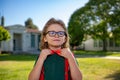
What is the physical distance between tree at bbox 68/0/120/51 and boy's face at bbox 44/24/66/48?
4081 centimetres

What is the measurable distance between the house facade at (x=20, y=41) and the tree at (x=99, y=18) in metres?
7.79

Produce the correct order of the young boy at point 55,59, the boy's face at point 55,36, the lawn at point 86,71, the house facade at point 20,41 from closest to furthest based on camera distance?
the young boy at point 55,59
the boy's face at point 55,36
the lawn at point 86,71
the house facade at point 20,41

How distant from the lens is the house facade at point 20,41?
4262 cm

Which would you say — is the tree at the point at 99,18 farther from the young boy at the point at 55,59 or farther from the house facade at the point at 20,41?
the young boy at the point at 55,59

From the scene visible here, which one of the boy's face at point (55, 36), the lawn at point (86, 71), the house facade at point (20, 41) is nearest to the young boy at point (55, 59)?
the boy's face at point (55, 36)

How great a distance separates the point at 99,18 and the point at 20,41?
13.9m

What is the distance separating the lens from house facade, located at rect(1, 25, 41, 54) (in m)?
42.6

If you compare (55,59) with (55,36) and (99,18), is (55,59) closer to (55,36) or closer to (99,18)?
(55,36)

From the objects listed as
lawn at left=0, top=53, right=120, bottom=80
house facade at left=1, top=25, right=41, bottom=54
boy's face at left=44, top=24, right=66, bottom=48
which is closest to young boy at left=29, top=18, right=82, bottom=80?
boy's face at left=44, top=24, right=66, bottom=48

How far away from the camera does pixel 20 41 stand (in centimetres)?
4556

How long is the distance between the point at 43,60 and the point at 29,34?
44307 millimetres

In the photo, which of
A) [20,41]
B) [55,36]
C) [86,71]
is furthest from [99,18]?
[55,36]

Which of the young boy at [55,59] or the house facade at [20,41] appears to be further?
the house facade at [20,41]

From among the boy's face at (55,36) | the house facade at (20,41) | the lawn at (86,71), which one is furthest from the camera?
the house facade at (20,41)
